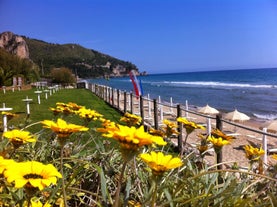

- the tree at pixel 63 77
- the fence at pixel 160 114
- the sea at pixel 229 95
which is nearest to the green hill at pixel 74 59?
the tree at pixel 63 77

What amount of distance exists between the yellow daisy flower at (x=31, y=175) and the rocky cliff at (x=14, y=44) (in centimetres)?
10405

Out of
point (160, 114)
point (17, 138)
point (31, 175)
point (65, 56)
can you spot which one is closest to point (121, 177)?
point (31, 175)

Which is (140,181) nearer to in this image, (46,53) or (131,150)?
(131,150)

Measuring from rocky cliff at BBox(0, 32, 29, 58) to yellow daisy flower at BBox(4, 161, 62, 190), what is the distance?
104055mm

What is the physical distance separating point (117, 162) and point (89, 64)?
145165 millimetres

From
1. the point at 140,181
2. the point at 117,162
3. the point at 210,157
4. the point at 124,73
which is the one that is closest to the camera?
the point at 140,181

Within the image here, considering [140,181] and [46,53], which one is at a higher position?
[46,53]

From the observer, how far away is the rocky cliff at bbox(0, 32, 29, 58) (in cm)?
10419

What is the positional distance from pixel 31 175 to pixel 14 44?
12004 cm

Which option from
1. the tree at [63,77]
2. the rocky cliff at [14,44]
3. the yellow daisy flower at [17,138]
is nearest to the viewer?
the yellow daisy flower at [17,138]

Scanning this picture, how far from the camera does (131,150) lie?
2.83ft

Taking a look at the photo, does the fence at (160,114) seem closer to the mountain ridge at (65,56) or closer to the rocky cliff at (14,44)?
the mountain ridge at (65,56)

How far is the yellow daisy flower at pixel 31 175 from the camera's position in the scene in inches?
33.1

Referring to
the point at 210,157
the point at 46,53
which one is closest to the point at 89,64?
the point at 46,53
